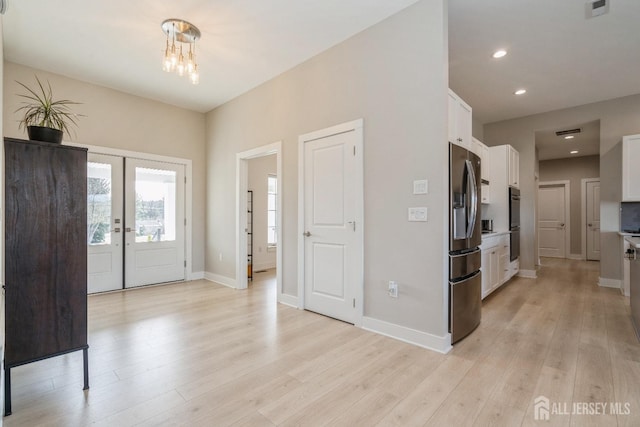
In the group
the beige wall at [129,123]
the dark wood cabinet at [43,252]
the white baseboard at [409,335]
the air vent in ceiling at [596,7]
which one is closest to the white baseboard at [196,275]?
the beige wall at [129,123]

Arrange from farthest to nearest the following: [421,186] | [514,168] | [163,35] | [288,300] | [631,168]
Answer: [514,168], [631,168], [288,300], [163,35], [421,186]

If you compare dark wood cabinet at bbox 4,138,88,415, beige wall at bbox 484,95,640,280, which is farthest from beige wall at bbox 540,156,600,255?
dark wood cabinet at bbox 4,138,88,415

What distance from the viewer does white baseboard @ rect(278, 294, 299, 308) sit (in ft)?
12.4

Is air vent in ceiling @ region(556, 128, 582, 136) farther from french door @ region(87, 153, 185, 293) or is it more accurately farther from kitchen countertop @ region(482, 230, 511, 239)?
french door @ region(87, 153, 185, 293)

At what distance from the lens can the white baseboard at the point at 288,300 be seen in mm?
3788

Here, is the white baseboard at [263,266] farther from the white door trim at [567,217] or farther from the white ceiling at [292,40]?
the white door trim at [567,217]

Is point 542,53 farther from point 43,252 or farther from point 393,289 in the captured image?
point 43,252

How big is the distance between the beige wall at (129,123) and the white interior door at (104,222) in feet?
1.20

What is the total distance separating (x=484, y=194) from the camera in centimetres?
529

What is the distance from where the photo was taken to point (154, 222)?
16.4 ft

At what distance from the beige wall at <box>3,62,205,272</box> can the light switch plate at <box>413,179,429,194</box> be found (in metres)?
4.24

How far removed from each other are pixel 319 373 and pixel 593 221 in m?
9.16

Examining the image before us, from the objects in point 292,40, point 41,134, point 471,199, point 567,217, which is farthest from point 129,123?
point 567,217

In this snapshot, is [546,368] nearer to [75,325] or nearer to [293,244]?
[293,244]
